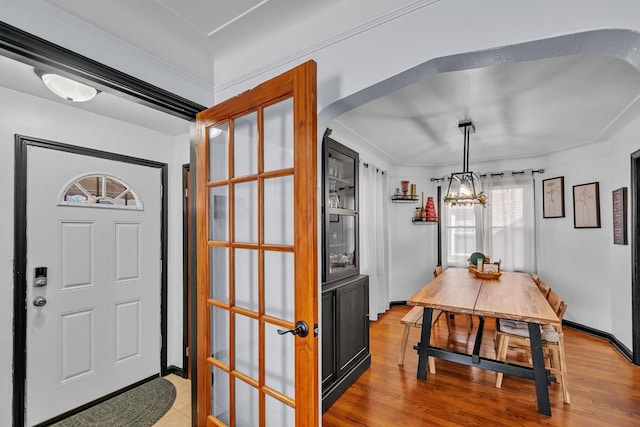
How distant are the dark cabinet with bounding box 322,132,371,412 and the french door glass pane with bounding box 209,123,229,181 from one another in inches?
29.3

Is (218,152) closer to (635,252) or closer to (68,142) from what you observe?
(68,142)

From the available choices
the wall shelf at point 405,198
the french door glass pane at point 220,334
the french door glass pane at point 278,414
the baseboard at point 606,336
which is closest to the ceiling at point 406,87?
the wall shelf at point 405,198

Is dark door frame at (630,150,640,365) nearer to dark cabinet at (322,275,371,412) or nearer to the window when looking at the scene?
dark cabinet at (322,275,371,412)

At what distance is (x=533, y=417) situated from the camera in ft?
7.38

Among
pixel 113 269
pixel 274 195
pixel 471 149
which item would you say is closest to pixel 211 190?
pixel 274 195

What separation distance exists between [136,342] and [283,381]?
1848 millimetres

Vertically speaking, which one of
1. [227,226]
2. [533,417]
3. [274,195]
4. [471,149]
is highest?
[471,149]

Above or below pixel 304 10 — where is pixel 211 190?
below

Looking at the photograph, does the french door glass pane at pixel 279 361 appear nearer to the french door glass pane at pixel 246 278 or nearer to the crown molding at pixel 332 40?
the french door glass pane at pixel 246 278

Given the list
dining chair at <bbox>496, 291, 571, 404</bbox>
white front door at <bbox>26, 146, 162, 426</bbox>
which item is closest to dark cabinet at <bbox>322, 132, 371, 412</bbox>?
dining chair at <bbox>496, 291, 571, 404</bbox>

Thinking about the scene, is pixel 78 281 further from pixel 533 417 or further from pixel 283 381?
pixel 533 417

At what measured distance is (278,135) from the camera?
157 cm

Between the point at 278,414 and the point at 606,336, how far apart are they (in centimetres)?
429

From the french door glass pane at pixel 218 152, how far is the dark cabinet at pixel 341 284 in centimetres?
75
